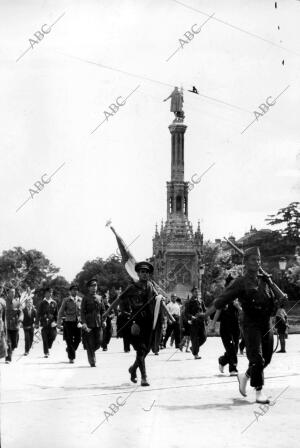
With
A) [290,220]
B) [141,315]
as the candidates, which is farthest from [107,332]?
[290,220]

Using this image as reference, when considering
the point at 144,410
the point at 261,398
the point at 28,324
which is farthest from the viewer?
the point at 28,324

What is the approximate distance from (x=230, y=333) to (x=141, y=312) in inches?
93.4

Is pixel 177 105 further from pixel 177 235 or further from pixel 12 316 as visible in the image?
pixel 12 316

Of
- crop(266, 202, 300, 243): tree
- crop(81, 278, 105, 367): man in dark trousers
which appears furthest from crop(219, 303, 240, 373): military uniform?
crop(266, 202, 300, 243): tree

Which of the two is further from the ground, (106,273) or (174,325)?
(106,273)

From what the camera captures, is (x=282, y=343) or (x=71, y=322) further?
(x=282, y=343)

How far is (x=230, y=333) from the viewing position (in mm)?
13984

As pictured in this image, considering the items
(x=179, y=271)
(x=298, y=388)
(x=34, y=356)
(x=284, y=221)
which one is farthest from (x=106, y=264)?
(x=298, y=388)

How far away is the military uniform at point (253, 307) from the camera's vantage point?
395 inches

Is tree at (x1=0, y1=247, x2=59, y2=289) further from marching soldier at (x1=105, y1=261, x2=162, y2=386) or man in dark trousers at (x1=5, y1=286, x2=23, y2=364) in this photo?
marching soldier at (x1=105, y1=261, x2=162, y2=386)

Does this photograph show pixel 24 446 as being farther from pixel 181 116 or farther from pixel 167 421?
pixel 181 116

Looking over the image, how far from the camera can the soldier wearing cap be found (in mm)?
12109

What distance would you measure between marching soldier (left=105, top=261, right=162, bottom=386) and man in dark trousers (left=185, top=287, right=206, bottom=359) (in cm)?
585

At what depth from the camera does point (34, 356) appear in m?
19.6
